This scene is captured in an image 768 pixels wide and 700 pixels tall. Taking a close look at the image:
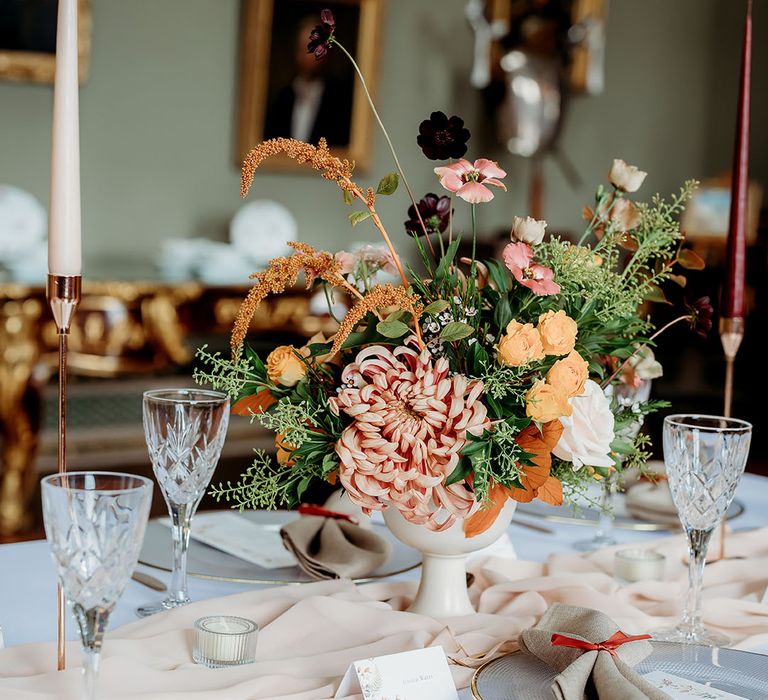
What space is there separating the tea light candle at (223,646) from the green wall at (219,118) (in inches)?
147

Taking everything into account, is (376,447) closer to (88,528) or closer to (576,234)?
(88,528)

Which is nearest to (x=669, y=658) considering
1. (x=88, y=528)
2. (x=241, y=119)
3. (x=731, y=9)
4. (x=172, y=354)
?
(x=88, y=528)

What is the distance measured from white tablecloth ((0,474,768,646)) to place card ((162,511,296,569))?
94 millimetres

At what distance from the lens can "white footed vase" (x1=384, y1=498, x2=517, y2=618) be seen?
3.70 feet

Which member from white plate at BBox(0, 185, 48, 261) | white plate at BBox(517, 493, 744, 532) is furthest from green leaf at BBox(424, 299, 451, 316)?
white plate at BBox(0, 185, 48, 261)

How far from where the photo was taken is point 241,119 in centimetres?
488

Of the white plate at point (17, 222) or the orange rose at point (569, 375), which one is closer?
the orange rose at point (569, 375)

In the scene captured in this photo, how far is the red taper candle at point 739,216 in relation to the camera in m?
1.35

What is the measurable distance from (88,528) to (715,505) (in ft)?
2.23

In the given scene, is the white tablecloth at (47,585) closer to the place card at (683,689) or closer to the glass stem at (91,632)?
the glass stem at (91,632)

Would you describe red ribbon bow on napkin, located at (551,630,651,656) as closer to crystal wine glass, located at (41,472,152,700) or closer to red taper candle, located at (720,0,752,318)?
crystal wine glass, located at (41,472,152,700)

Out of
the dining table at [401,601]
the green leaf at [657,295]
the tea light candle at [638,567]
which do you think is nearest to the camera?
the dining table at [401,601]

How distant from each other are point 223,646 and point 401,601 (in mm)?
274

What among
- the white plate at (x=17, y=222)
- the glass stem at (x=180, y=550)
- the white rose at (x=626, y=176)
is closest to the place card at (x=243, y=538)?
the glass stem at (x=180, y=550)
